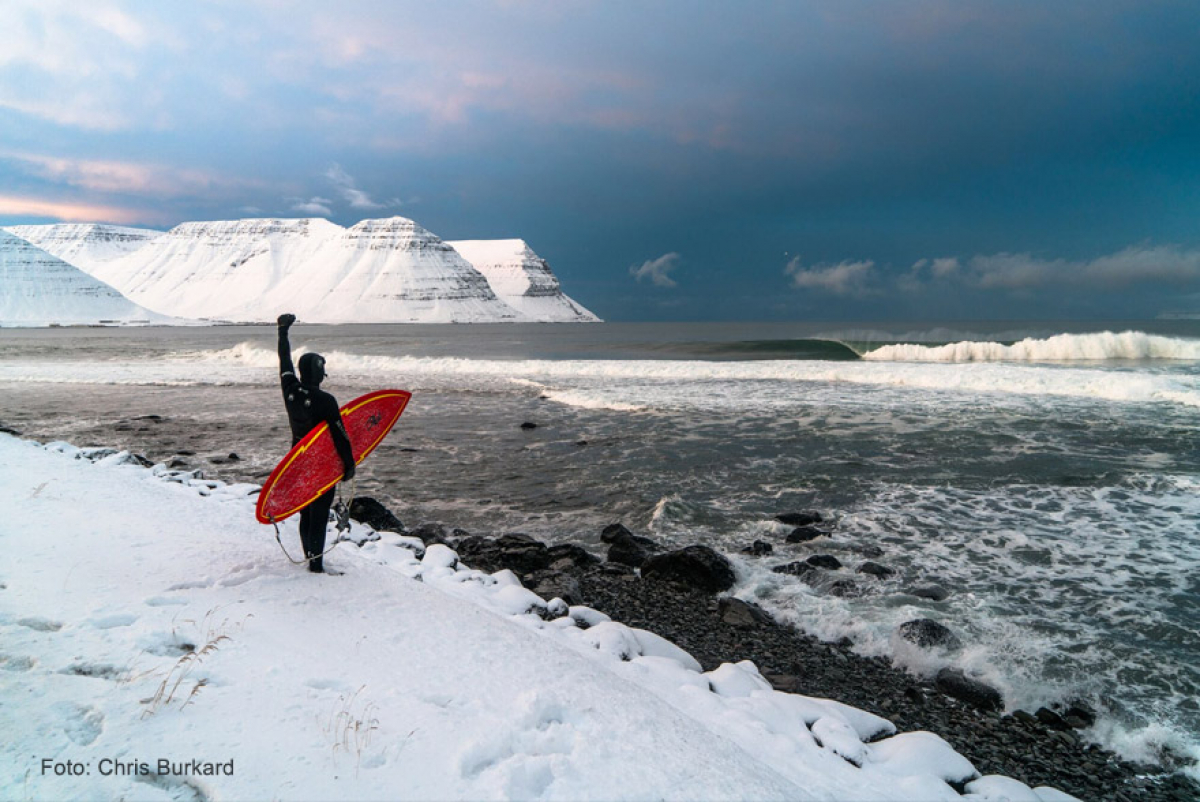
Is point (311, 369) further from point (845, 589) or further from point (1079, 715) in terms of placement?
point (1079, 715)

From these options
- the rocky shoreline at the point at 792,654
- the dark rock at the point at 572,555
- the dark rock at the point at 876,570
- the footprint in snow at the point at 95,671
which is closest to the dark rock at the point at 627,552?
the rocky shoreline at the point at 792,654

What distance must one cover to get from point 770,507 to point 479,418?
12042mm

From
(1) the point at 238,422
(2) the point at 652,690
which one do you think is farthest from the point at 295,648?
(1) the point at 238,422

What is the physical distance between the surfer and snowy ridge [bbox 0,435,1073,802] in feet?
1.03

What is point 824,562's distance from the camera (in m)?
8.17

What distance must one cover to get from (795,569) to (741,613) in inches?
59.4

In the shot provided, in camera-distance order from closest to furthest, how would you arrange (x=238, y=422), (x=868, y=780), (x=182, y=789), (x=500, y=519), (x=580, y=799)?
1. (x=182, y=789)
2. (x=580, y=799)
3. (x=868, y=780)
4. (x=500, y=519)
5. (x=238, y=422)

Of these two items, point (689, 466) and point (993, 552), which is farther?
point (689, 466)

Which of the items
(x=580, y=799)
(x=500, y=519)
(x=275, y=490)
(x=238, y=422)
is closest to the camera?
(x=580, y=799)

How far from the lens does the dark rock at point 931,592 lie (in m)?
7.17

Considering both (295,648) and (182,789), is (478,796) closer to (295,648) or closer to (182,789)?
(182,789)

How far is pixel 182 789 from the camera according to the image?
2609 mm

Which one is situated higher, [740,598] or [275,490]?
[275,490]

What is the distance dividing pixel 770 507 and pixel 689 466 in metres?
3.05
